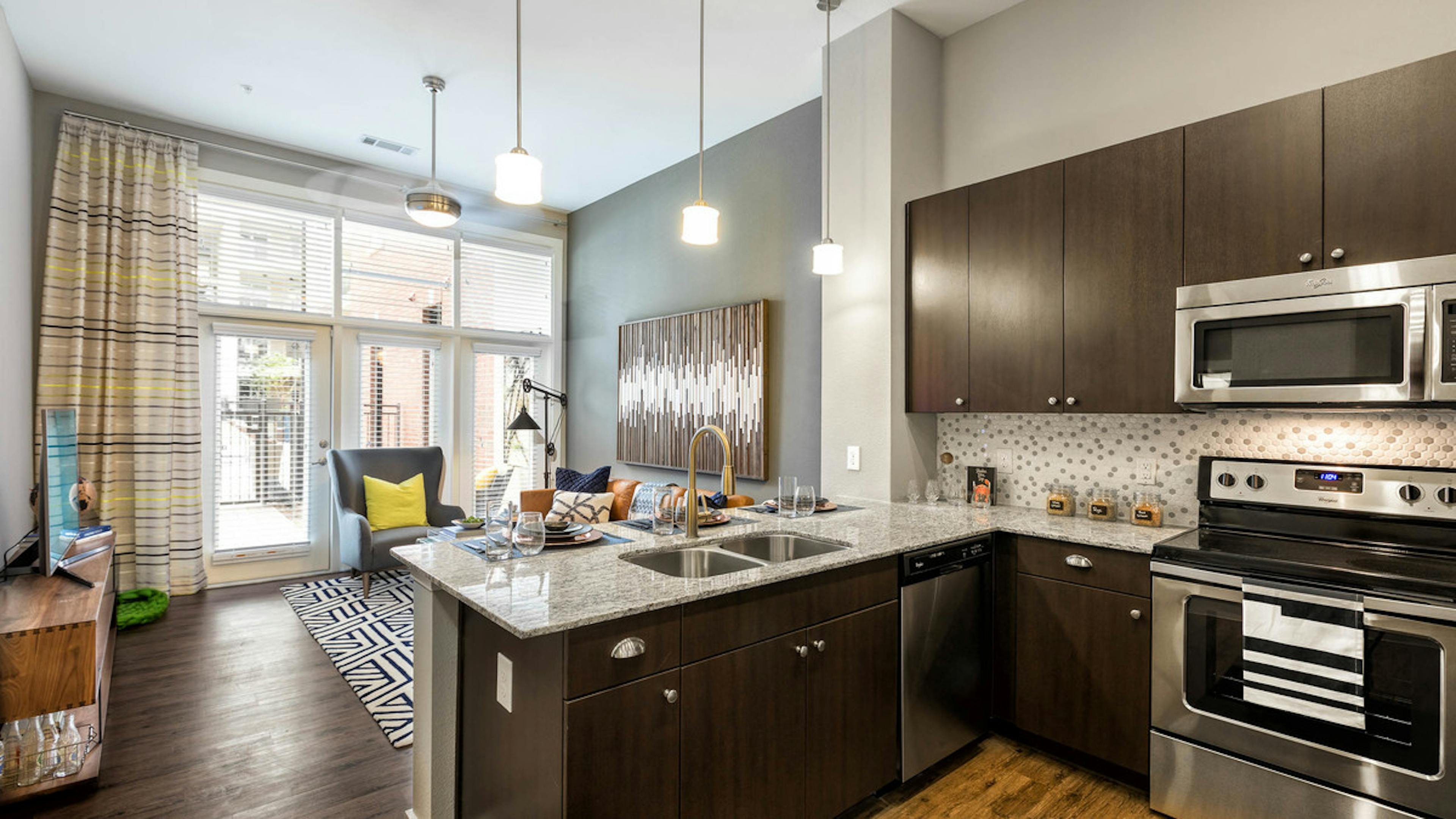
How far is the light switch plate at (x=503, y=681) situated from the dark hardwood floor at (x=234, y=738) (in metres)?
0.92

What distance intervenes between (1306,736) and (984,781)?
96 cm

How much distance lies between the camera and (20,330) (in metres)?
3.64

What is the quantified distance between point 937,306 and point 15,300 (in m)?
4.63

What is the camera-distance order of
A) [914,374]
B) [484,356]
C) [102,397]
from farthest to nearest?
1. [484,356]
2. [102,397]
3. [914,374]

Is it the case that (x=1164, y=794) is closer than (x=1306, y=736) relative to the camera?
No

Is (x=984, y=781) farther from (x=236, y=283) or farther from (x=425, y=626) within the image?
(x=236, y=283)

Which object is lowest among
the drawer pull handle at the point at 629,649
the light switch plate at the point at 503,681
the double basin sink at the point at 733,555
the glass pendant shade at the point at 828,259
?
the light switch plate at the point at 503,681

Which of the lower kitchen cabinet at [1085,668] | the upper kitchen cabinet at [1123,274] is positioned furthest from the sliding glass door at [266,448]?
the upper kitchen cabinet at [1123,274]

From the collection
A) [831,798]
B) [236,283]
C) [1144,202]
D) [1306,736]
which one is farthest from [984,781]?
[236,283]

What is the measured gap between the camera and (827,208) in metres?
3.51

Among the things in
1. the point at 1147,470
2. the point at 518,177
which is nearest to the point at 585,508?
the point at 518,177

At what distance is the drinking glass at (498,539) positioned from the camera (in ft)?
6.52

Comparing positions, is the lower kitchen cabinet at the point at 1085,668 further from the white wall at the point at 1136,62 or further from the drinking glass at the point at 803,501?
the white wall at the point at 1136,62

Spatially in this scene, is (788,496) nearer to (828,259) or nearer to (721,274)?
(828,259)
